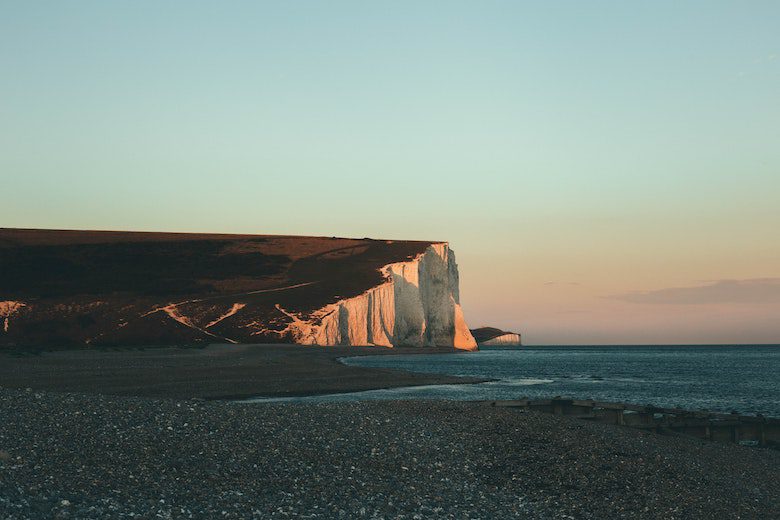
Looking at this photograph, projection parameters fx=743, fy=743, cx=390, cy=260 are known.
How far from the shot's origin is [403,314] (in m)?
132

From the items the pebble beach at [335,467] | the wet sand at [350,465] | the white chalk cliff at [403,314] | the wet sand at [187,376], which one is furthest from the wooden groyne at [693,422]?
the white chalk cliff at [403,314]

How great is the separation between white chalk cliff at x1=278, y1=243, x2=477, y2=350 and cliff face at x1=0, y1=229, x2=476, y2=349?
0.19m

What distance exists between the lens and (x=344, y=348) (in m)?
108

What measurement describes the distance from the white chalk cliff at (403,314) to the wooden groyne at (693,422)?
82.2 m

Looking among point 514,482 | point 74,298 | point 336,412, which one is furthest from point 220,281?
point 514,482

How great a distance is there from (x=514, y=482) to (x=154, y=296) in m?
111

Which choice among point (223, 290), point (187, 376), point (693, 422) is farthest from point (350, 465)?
point (223, 290)

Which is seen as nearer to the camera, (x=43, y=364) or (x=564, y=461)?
(x=564, y=461)

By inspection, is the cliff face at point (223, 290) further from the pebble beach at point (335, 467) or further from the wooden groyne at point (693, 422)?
the pebble beach at point (335, 467)

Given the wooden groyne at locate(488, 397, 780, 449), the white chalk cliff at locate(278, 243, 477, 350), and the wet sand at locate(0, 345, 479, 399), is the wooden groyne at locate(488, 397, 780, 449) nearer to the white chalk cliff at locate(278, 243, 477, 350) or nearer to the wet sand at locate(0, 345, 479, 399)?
the wet sand at locate(0, 345, 479, 399)

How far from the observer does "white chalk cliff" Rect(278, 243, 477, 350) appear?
114 metres

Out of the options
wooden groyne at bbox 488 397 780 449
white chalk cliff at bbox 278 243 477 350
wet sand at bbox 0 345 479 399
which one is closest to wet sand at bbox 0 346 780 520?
wooden groyne at bbox 488 397 780 449

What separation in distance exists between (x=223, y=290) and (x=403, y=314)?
31.6m

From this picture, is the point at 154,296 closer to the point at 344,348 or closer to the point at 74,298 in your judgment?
the point at 74,298
